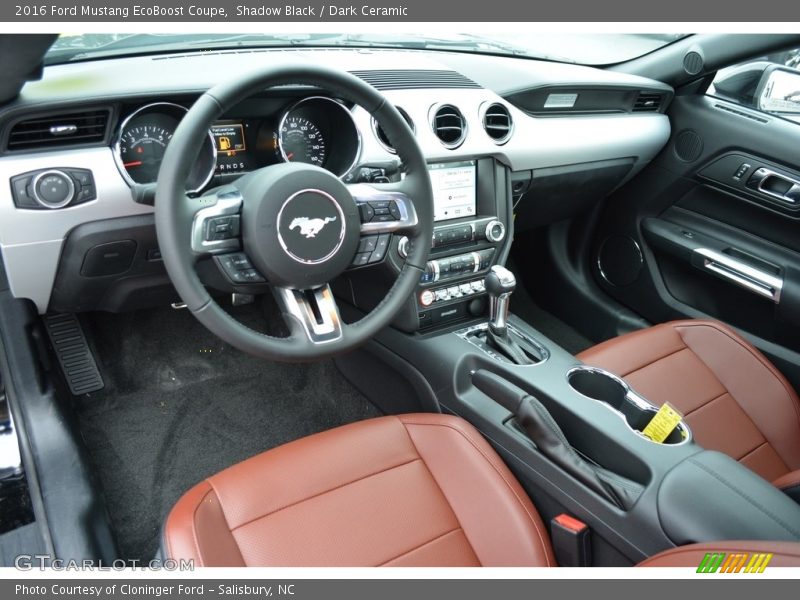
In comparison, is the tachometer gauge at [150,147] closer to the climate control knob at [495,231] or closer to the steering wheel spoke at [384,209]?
the steering wheel spoke at [384,209]

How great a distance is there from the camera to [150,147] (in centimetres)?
159

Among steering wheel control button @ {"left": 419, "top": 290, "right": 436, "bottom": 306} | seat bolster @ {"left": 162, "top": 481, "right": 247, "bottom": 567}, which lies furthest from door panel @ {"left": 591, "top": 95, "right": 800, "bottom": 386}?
seat bolster @ {"left": 162, "top": 481, "right": 247, "bottom": 567}

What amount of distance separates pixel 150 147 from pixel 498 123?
1.06m

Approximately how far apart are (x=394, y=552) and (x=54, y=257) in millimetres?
1042

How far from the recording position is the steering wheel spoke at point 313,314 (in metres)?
1.28

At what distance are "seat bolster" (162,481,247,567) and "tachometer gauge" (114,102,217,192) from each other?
2.36ft

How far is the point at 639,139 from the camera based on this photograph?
2.47 metres

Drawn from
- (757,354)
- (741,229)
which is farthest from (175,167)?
(741,229)

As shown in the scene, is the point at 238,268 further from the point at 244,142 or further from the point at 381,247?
the point at 244,142

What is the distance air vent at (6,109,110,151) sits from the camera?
141 centimetres

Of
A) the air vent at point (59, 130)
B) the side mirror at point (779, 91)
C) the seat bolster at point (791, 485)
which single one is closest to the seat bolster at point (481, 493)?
the seat bolster at point (791, 485)

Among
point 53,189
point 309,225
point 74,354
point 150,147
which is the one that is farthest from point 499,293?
point 74,354

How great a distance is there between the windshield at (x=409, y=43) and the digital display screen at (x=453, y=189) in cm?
54

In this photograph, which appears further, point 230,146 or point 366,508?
point 230,146
